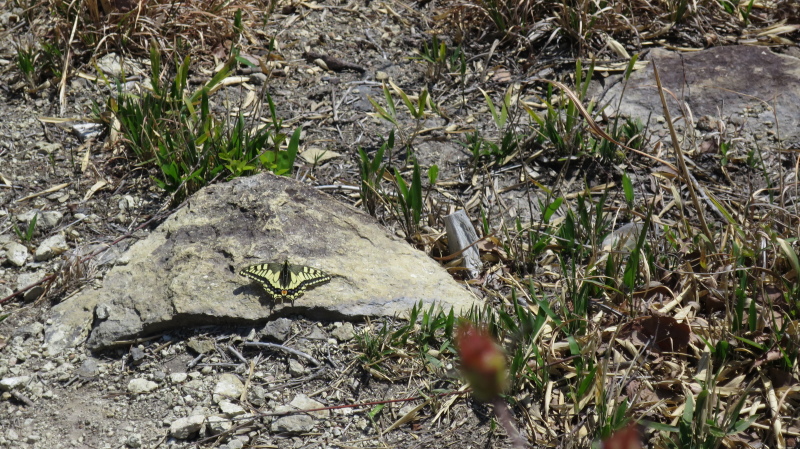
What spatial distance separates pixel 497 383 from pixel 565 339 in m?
1.82

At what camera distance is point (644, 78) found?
4316 millimetres

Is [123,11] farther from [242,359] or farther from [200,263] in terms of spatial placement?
[242,359]

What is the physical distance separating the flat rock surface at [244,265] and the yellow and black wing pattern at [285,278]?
61mm

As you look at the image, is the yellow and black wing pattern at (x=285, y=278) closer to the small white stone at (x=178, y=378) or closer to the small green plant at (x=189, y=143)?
A: the small white stone at (x=178, y=378)

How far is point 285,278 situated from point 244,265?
0.95 ft

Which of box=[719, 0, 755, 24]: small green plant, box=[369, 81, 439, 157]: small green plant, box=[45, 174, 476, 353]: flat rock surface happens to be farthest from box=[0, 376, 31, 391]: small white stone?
box=[719, 0, 755, 24]: small green plant

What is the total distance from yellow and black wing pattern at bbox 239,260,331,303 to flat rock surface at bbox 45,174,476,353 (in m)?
0.06

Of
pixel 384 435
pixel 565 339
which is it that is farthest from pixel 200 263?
pixel 565 339

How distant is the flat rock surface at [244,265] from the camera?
2.82m

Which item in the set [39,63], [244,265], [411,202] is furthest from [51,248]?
[411,202]

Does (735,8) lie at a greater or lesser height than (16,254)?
greater

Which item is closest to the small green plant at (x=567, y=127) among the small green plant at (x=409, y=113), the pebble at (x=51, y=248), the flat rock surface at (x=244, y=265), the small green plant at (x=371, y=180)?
the small green plant at (x=409, y=113)

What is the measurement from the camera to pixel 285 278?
2746 millimetres

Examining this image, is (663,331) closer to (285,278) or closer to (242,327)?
(285,278)
